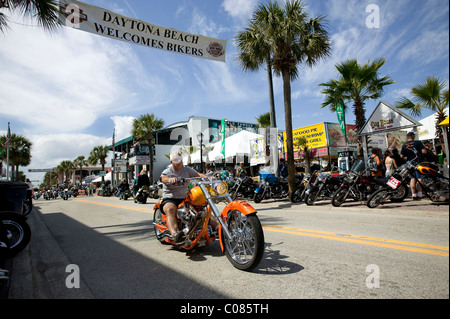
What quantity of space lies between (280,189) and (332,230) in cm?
691

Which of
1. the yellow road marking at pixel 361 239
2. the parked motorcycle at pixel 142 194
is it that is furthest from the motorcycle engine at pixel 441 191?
the parked motorcycle at pixel 142 194

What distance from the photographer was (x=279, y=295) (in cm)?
251

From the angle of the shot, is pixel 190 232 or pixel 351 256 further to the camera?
pixel 190 232

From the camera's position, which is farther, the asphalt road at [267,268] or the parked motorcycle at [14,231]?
the parked motorcycle at [14,231]

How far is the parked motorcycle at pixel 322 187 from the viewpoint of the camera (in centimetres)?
928

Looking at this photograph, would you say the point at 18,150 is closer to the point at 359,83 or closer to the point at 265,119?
the point at 265,119

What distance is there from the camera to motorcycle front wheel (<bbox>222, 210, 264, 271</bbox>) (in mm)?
2967

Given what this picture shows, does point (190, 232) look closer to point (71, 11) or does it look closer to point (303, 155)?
point (71, 11)

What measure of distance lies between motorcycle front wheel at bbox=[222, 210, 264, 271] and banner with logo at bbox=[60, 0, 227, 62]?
6276mm

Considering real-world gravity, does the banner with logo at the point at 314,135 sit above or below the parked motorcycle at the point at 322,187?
above

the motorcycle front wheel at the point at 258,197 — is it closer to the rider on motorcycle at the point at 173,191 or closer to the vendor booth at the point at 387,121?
the vendor booth at the point at 387,121

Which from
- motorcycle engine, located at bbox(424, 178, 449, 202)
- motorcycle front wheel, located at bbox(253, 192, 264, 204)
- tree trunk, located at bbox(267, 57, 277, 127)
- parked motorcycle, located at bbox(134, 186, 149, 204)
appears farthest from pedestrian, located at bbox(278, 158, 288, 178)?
motorcycle engine, located at bbox(424, 178, 449, 202)

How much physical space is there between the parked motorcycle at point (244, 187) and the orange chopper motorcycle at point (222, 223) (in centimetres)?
808
